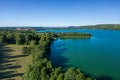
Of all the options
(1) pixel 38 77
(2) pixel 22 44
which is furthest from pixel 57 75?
(2) pixel 22 44

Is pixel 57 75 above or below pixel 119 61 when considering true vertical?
above

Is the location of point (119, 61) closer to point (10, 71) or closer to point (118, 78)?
point (118, 78)

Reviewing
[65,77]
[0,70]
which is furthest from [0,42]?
[65,77]

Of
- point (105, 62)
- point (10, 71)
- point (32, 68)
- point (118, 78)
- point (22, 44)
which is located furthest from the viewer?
point (22, 44)

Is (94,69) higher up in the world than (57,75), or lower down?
lower down

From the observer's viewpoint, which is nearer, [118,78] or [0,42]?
[118,78]

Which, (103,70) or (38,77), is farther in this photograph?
(103,70)

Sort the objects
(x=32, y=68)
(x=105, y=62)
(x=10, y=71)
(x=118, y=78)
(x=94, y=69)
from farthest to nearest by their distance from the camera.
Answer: (x=105, y=62), (x=94, y=69), (x=10, y=71), (x=118, y=78), (x=32, y=68)

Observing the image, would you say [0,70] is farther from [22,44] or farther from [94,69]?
[22,44]

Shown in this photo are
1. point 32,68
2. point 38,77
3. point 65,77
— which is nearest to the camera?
point 65,77
